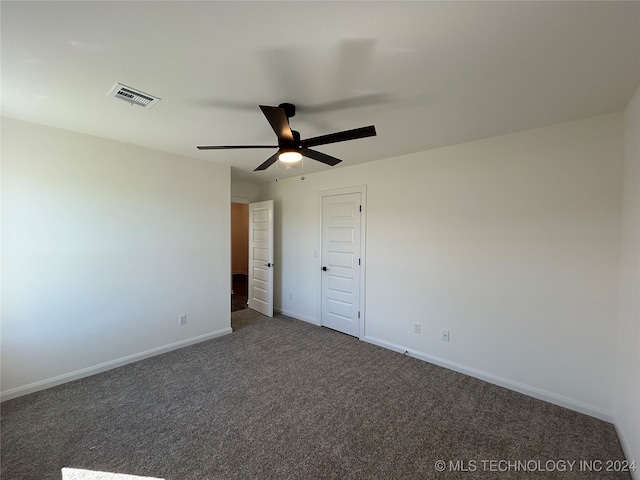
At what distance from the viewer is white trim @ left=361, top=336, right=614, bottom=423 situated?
228 cm

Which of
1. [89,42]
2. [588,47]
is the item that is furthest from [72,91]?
[588,47]

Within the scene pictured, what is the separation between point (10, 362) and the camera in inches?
96.4

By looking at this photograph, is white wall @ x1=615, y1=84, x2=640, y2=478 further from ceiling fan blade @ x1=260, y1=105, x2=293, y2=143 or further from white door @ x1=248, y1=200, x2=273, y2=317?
white door @ x1=248, y1=200, x2=273, y2=317

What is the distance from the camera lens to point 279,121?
171 cm

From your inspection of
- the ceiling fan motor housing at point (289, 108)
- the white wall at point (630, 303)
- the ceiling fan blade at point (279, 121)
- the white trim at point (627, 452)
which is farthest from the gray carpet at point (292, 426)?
the ceiling fan motor housing at point (289, 108)

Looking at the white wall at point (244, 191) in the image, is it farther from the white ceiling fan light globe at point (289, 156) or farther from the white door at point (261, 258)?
the white ceiling fan light globe at point (289, 156)

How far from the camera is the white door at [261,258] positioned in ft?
16.1

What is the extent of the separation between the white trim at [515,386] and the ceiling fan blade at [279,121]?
2.95 m

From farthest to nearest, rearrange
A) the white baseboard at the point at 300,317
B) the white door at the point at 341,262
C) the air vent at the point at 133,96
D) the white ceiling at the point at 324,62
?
the white baseboard at the point at 300,317 < the white door at the point at 341,262 < the air vent at the point at 133,96 < the white ceiling at the point at 324,62

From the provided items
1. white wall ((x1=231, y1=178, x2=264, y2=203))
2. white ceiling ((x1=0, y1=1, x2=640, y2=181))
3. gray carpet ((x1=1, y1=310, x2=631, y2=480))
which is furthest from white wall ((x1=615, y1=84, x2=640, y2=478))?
white wall ((x1=231, y1=178, x2=264, y2=203))

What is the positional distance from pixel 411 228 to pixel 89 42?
3.25 meters

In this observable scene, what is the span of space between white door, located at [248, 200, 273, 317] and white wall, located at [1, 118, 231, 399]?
3.84 feet

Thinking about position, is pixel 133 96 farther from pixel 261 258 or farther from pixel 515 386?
pixel 515 386

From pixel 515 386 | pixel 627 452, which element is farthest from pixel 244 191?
pixel 627 452
